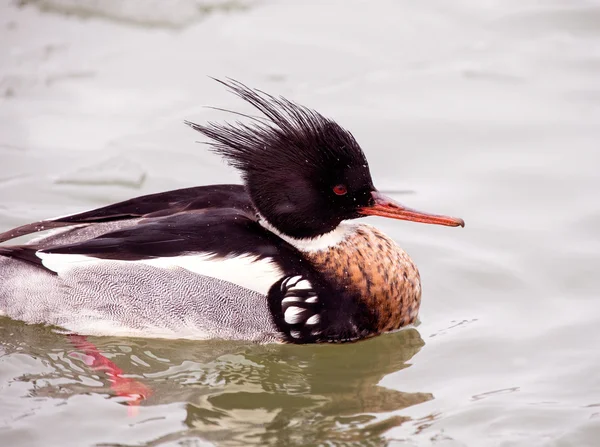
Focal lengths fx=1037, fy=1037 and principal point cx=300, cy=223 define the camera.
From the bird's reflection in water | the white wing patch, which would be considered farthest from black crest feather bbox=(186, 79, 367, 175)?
the bird's reflection in water

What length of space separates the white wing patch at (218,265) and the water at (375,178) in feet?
1.44

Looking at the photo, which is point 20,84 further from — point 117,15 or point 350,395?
point 350,395

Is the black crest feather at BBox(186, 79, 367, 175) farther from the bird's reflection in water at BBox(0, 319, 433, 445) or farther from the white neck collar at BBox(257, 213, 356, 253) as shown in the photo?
the bird's reflection in water at BBox(0, 319, 433, 445)

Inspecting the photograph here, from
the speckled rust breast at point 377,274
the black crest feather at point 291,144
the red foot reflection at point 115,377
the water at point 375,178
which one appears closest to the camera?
the water at point 375,178

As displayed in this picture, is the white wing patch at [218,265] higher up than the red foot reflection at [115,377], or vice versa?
the white wing patch at [218,265]

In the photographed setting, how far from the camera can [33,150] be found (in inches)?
349

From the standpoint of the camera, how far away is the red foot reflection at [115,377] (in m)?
5.82

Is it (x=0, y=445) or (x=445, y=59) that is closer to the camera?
(x=0, y=445)

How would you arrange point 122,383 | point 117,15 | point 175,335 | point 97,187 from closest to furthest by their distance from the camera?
point 122,383
point 175,335
point 97,187
point 117,15

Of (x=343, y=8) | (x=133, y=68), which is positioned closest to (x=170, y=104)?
(x=133, y=68)

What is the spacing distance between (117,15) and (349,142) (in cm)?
539

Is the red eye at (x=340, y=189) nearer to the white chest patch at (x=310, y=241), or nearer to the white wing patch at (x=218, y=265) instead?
the white chest patch at (x=310, y=241)

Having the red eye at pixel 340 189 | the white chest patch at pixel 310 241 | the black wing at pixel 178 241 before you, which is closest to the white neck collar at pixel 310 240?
the white chest patch at pixel 310 241

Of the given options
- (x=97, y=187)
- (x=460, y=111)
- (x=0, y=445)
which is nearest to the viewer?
(x=0, y=445)
